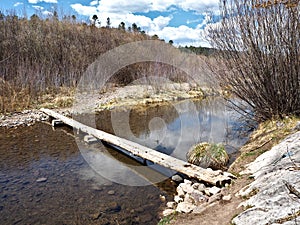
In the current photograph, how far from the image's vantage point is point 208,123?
10.0m

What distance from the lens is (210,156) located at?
6.16 metres

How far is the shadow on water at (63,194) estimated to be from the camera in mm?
4273

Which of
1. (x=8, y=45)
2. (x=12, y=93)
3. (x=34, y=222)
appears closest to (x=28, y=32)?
(x=8, y=45)

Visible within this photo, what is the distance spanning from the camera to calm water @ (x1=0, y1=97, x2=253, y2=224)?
4402mm

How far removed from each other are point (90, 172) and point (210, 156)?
106 inches

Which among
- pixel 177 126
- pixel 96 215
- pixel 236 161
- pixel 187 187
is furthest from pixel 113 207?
pixel 177 126

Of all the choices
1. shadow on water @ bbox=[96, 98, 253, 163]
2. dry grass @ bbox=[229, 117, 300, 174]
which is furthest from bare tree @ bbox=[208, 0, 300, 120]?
shadow on water @ bbox=[96, 98, 253, 163]

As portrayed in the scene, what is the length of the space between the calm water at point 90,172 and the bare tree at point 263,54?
4.65 ft

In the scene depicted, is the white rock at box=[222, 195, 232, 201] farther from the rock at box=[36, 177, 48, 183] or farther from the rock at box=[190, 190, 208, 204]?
the rock at box=[36, 177, 48, 183]

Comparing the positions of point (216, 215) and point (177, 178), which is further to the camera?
point (177, 178)

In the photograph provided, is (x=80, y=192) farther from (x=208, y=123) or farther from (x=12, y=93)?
(x=12, y=93)

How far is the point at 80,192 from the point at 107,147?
264cm

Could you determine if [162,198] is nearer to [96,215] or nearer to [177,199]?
[177,199]

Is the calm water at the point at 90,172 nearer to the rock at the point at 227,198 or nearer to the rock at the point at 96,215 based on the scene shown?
the rock at the point at 96,215
